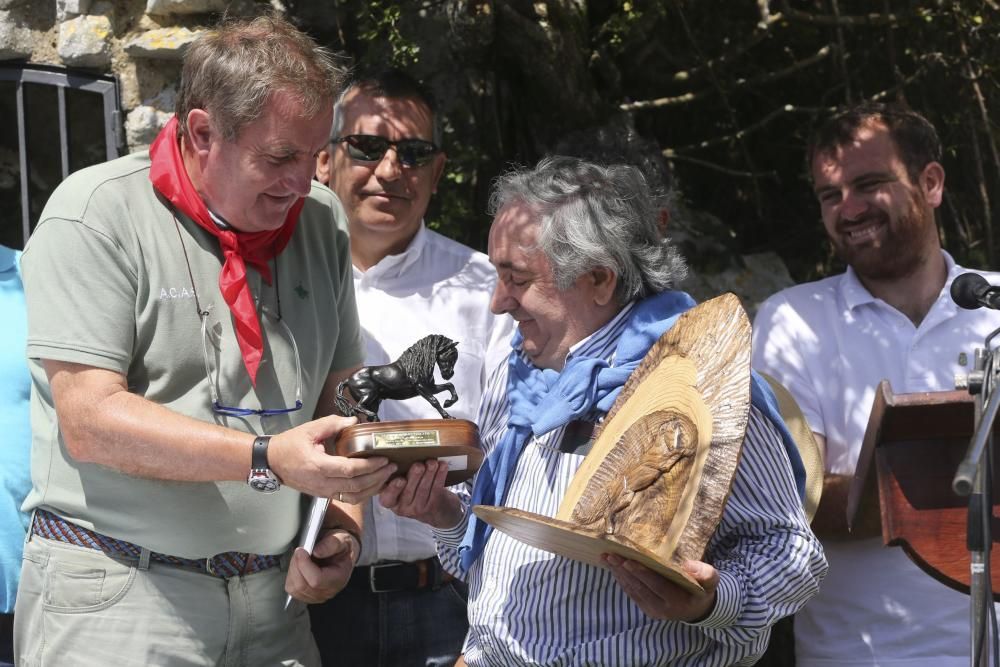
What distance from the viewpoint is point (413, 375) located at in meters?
2.73

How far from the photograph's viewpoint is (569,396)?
2779 millimetres

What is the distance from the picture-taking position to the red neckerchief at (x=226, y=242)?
2.85 meters

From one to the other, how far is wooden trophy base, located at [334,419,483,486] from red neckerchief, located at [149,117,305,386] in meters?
0.42

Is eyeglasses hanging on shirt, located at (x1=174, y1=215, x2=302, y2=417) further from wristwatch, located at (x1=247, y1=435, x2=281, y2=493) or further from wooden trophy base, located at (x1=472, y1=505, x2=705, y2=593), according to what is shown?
wooden trophy base, located at (x1=472, y1=505, x2=705, y2=593)

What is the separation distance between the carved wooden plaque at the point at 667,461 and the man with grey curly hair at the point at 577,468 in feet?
0.28

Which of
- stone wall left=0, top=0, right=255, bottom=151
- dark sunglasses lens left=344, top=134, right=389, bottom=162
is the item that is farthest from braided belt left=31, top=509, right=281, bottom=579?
stone wall left=0, top=0, right=255, bottom=151

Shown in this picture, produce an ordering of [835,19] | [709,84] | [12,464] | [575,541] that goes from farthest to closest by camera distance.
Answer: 1. [709,84]
2. [835,19]
3. [12,464]
4. [575,541]

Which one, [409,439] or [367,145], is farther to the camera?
[367,145]

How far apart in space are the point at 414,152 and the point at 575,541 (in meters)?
1.88

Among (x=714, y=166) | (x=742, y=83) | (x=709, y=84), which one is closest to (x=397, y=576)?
(x=714, y=166)

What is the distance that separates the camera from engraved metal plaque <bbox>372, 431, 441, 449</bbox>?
97.4 inches

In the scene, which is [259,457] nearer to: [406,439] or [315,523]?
[315,523]

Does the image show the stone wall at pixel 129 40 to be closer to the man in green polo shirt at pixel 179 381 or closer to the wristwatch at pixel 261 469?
the man in green polo shirt at pixel 179 381

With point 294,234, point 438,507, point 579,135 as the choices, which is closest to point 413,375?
point 438,507
